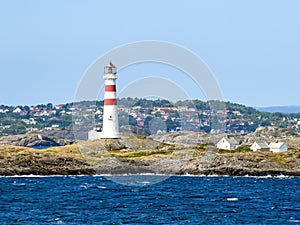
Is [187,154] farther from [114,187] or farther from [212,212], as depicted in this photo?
[212,212]

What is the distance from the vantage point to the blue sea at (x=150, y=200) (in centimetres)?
5644

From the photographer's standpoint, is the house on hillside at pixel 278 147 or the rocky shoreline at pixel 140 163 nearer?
the rocky shoreline at pixel 140 163

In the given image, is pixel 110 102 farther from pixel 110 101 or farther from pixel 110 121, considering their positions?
pixel 110 121

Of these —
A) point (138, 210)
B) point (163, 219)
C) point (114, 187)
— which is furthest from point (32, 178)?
point (163, 219)

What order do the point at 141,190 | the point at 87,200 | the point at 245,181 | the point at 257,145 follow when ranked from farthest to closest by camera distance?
the point at 257,145 → the point at 245,181 → the point at 141,190 → the point at 87,200

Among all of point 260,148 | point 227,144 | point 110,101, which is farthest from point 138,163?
point 227,144

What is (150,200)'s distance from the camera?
68.5 meters

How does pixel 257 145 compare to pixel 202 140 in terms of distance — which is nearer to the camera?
pixel 257 145

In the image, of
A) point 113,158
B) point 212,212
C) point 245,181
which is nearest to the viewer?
point 212,212

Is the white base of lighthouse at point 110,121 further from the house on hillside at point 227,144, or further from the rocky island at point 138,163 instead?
the house on hillside at point 227,144

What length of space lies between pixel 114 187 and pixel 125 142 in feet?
91.7

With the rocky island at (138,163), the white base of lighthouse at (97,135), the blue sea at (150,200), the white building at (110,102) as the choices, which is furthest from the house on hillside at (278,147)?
the white building at (110,102)

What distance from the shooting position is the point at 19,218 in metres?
55.9

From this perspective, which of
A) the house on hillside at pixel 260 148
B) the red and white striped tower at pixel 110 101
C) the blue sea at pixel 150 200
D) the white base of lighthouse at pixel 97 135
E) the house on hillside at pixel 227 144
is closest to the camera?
the blue sea at pixel 150 200
